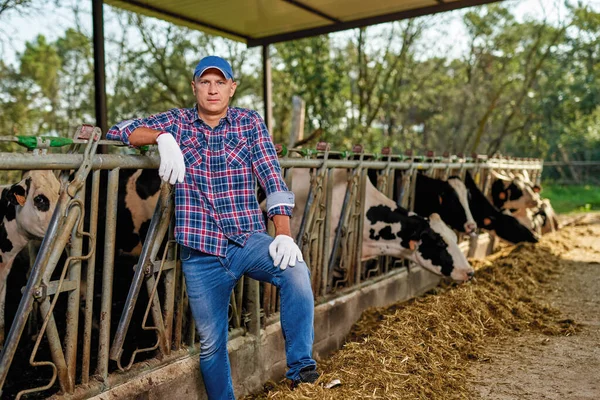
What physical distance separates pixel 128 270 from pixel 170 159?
3408 mm

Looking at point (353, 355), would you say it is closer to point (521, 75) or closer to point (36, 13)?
point (36, 13)

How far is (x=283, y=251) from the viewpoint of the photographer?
9.20 feet

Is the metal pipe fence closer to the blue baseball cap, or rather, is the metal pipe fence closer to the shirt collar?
the shirt collar

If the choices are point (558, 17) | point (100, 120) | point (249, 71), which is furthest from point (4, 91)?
point (558, 17)

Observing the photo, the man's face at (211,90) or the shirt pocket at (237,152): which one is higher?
the man's face at (211,90)

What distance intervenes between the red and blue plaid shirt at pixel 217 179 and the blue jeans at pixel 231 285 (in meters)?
0.09

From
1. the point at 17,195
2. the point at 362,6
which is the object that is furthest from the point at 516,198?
the point at 17,195

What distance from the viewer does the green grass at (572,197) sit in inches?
714

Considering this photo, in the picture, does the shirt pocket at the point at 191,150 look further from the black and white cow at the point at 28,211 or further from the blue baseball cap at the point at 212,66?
the black and white cow at the point at 28,211

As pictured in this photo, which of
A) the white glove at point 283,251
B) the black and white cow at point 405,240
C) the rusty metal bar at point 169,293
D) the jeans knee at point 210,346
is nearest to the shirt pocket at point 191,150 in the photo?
the white glove at point 283,251

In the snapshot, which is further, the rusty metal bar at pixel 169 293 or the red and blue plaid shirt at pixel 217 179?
the rusty metal bar at pixel 169 293

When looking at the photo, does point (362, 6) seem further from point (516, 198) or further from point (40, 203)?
point (40, 203)

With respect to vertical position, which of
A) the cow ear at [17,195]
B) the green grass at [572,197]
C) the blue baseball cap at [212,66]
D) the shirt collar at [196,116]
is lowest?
the green grass at [572,197]

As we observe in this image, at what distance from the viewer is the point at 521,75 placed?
835 inches
